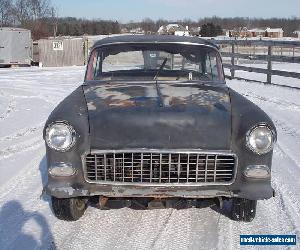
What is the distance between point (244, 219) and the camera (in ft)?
14.0

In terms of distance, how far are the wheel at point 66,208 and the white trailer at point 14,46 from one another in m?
22.8

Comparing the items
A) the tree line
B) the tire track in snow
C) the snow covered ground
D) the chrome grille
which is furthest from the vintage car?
the tree line

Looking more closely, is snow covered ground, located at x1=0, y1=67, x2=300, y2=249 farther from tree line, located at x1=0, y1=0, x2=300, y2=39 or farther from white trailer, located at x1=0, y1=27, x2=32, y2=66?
tree line, located at x1=0, y1=0, x2=300, y2=39

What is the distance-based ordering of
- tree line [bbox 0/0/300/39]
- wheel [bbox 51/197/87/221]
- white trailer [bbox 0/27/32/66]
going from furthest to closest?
tree line [bbox 0/0/300/39] < white trailer [bbox 0/27/32/66] < wheel [bbox 51/197/87/221]

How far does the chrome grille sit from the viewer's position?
12.5ft

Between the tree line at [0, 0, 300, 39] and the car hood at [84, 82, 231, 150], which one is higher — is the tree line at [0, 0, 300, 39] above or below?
above

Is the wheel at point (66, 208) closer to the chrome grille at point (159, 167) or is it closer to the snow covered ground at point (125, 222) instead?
the snow covered ground at point (125, 222)

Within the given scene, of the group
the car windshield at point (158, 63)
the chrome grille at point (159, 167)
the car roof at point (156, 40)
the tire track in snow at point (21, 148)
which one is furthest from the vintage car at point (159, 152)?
the tire track in snow at point (21, 148)

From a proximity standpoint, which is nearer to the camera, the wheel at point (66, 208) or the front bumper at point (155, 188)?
the front bumper at point (155, 188)

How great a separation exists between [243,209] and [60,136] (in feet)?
5.81

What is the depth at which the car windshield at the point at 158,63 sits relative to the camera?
5340mm

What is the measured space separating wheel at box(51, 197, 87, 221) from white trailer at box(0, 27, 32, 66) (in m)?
22.8

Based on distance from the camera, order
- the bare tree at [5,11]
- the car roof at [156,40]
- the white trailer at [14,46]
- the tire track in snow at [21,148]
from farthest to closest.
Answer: the bare tree at [5,11] → the white trailer at [14,46] → the tire track in snow at [21,148] → the car roof at [156,40]

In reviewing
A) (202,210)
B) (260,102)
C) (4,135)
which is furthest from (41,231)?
(260,102)
